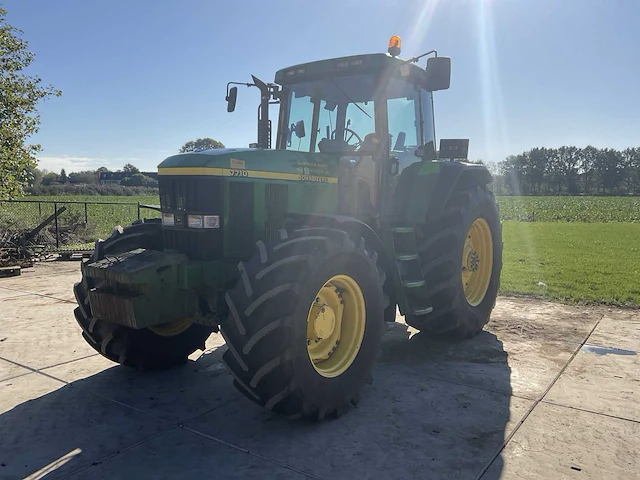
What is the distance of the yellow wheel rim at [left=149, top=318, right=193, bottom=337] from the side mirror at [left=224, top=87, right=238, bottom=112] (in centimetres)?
229

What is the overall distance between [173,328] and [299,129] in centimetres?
227

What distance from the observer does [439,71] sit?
15.8 ft

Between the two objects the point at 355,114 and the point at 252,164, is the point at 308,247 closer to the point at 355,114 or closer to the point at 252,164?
the point at 252,164

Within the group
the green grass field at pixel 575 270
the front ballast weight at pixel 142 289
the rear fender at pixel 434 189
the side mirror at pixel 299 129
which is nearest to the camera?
the front ballast weight at pixel 142 289

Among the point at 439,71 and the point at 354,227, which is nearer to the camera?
the point at 354,227

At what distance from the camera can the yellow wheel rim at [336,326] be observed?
3.81m

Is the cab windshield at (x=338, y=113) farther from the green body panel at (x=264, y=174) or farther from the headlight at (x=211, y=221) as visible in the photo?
the headlight at (x=211, y=221)

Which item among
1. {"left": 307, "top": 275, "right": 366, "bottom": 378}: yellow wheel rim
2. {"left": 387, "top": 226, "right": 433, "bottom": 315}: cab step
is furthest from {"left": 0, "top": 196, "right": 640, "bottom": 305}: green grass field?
{"left": 307, "top": 275, "right": 366, "bottom": 378}: yellow wheel rim

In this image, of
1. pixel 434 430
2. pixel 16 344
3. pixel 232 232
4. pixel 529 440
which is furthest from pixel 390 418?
pixel 16 344

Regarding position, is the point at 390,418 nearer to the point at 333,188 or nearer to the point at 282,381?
the point at 282,381

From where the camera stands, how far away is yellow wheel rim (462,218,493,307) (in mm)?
6074

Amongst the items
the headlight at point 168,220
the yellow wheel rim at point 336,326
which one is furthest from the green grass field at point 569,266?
the headlight at point 168,220

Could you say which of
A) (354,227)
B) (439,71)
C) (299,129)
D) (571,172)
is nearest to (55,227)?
(299,129)

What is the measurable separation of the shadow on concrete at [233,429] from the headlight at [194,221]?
4.53 ft
